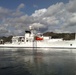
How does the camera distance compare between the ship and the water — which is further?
the ship

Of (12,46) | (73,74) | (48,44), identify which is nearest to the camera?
(73,74)

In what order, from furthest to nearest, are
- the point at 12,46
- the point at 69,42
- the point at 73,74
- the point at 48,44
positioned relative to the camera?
the point at 12,46
the point at 48,44
the point at 69,42
the point at 73,74

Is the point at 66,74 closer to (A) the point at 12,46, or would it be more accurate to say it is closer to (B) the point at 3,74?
(B) the point at 3,74

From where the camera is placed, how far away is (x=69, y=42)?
389 ft

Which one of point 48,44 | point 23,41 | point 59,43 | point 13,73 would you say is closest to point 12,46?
point 23,41

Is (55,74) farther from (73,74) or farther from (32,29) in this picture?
(32,29)

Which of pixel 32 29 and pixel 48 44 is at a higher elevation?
pixel 32 29

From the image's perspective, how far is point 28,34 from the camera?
151 metres

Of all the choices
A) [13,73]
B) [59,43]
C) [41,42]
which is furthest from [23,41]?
[13,73]

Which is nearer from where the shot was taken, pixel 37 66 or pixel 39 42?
pixel 37 66

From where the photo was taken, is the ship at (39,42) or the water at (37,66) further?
the ship at (39,42)

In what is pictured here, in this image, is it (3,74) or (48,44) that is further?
(48,44)

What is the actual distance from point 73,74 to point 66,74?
3.27ft

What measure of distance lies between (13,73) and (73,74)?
8.80 m
